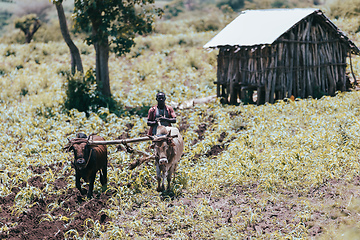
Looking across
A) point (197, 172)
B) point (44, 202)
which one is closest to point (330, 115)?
point (197, 172)

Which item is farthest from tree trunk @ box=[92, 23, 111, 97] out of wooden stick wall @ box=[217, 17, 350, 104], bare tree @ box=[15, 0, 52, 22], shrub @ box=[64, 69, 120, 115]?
bare tree @ box=[15, 0, 52, 22]

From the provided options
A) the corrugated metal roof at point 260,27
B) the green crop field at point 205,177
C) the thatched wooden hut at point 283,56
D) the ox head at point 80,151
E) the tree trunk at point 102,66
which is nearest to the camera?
the green crop field at point 205,177

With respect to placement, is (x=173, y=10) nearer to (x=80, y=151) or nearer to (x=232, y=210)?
(x=80, y=151)

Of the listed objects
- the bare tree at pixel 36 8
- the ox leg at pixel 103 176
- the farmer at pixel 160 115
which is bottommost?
the ox leg at pixel 103 176

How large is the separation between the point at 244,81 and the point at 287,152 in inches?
302

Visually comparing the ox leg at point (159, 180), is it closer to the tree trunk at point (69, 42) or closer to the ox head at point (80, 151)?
the ox head at point (80, 151)

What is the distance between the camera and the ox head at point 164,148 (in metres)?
8.12

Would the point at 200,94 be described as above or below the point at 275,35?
below

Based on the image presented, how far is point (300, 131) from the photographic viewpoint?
11977 mm

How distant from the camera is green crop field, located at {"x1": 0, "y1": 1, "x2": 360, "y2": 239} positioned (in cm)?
723

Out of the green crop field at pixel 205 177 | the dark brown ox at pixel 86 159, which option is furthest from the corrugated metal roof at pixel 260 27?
the dark brown ox at pixel 86 159

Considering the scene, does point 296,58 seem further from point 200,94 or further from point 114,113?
point 114,113

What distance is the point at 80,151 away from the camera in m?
8.15

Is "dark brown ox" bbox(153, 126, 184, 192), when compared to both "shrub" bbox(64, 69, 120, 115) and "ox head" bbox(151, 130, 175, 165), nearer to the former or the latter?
"ox head" bbox(151, 130, 175, 165)
